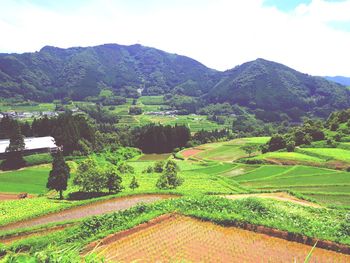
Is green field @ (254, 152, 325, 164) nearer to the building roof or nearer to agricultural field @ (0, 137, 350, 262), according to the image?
agricultural field @ (0, 137, 350, 262)

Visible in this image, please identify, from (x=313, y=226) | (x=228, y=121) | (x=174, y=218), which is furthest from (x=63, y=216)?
(x=228, y=121)

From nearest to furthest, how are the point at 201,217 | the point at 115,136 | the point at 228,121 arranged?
the point at 201,217
the point at 115,136
the point at 228,121

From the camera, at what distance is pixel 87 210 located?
2597 cm

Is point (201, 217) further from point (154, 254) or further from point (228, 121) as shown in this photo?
point (228, 121)

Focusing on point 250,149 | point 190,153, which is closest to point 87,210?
point 250,149

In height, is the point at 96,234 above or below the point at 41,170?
above

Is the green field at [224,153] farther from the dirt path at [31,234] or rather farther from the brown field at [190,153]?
the dirt path at [31,234]

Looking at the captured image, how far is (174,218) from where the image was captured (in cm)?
2098

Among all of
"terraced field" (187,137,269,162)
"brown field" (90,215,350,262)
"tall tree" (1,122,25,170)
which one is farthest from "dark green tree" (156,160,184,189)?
"tall tree" (1,122,25,170)

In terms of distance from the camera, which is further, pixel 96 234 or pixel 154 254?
pixel 96 234

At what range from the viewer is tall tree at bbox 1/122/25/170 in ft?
Result: 199

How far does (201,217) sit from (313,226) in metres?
6.37

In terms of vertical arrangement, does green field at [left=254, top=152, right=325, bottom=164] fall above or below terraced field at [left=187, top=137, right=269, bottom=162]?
above

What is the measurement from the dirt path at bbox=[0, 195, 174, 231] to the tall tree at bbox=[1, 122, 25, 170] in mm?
39856
